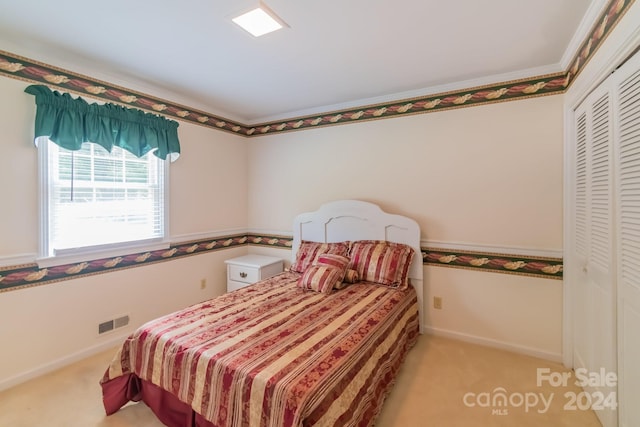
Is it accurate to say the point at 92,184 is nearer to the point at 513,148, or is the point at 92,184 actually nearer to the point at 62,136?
the point at 62,136

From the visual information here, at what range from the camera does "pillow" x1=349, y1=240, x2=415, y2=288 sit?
2.65 m

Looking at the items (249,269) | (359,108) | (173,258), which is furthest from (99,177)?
(359,108)

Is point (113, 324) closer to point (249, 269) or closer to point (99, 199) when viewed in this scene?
point (99, 199)

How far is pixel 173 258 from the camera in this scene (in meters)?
3.06

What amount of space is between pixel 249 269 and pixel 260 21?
8.02 ft

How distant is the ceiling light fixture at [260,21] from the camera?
1.67 m

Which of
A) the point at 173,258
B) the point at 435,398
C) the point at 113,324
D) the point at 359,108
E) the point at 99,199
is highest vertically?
the point at 359,108

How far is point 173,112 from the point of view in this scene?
303 cm

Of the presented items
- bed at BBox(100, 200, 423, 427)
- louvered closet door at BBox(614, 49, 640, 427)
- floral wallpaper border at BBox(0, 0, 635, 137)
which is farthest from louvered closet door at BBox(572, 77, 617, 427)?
bed at BBox(100, 200, 423, 427)

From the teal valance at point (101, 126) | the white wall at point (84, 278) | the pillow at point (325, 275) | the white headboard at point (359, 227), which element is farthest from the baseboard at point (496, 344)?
the teal valance at point (101, 126)

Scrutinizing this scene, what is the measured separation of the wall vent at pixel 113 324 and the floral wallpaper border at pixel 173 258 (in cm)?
46

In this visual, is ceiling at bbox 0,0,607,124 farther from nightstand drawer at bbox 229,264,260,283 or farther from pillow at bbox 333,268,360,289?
nightstand drawer at bbox 229,264,260,283

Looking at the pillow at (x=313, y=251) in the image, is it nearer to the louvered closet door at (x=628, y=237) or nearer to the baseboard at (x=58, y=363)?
the baseboard at (x=58, y=363)

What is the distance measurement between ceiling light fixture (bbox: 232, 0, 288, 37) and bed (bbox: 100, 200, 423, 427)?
188 centimetres
